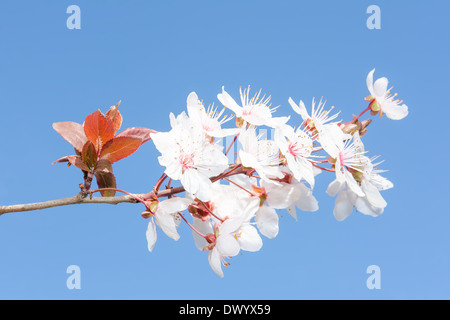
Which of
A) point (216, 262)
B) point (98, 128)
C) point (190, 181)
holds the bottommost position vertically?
point (216, 262)

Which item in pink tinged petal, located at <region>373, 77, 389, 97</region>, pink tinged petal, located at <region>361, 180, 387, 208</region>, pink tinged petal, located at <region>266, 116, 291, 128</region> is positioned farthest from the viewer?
pink tinged petal, located at <region>373, 77, 389, 97</region>

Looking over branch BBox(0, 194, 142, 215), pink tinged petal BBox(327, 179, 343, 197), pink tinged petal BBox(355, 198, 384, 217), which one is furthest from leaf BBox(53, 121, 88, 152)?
pink tinged petal BBox(355, 198, 384, 217)

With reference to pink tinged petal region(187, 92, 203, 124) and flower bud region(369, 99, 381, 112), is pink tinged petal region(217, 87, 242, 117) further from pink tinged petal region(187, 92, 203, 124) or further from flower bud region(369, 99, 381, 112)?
flower bud region(369, 99, 381, 112)

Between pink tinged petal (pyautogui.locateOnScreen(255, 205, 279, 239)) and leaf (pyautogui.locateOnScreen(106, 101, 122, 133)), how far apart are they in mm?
607

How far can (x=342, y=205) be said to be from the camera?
1648 mm

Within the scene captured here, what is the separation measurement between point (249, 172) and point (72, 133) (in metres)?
0.66

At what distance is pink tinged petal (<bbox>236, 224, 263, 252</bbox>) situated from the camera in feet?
5.12

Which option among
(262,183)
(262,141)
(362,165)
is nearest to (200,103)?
(262,141)

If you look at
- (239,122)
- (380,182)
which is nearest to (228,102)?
(239,122)

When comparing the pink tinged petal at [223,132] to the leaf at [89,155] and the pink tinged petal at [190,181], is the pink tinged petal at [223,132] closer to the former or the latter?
the pink tinged petal at [190,181]

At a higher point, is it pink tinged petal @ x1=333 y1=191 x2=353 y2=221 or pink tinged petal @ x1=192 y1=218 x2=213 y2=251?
pink tinged petal @ x1=333 y1=191 x2=353 y2=221

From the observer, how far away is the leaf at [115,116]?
1627 millimetres

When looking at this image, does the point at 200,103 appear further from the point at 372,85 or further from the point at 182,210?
the point at 372,85

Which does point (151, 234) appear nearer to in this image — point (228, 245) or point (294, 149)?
point (228, 245)
